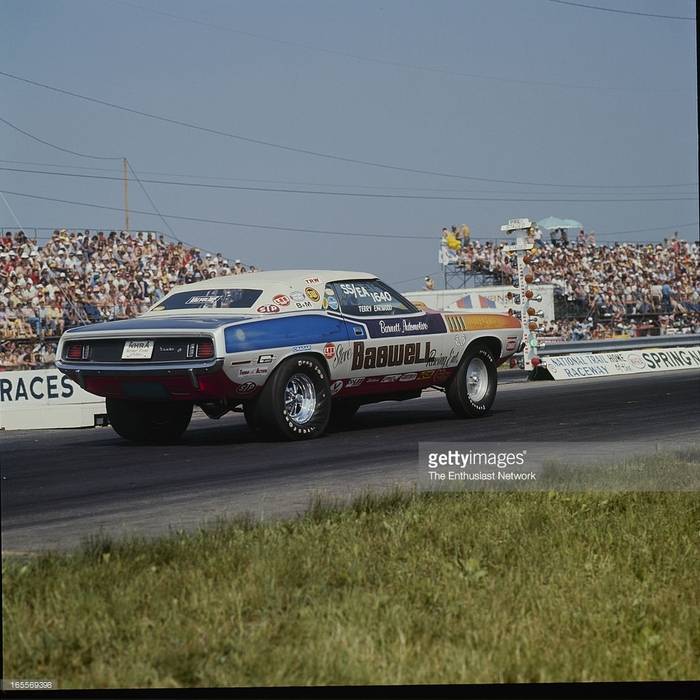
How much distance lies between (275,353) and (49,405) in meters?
2.26

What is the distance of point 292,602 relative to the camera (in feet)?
17.5

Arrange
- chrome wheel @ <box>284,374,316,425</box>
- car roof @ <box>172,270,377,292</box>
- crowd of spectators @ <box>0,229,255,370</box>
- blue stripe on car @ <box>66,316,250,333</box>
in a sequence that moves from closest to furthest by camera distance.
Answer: crowd of spectators @ <box>0,229,255,370</box>
car roof @ <box>172,270,377,292</box>
blue stripe on car @ <box>66,316,250,333</box>
chrome wheel @ <box>284,374,316,425</box>

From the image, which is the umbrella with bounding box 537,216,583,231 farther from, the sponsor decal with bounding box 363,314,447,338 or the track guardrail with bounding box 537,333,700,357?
the track guardrail with bounding box 537,333,700,357

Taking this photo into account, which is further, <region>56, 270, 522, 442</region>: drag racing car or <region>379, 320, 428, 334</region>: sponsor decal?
<region>379, 320, 428, 334</region>: sponsor decal

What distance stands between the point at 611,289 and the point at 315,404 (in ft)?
8.13

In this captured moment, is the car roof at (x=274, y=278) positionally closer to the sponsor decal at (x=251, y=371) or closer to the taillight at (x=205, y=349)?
the taillight at (x=205, y=349)

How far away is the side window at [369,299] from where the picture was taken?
8.80 m

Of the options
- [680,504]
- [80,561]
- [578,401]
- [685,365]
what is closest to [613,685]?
[80,561]

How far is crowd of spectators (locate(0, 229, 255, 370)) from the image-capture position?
6617mm

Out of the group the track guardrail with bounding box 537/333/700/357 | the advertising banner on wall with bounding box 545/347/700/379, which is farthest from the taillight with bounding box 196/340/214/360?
the advertising banner on wall with bounding box 545/347/700/379

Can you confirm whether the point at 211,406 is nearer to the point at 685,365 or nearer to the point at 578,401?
the point at 578,401

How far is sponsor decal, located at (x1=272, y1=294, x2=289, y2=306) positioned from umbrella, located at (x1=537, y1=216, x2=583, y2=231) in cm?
176

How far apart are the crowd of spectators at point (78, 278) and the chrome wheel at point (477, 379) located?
11.7 ft
